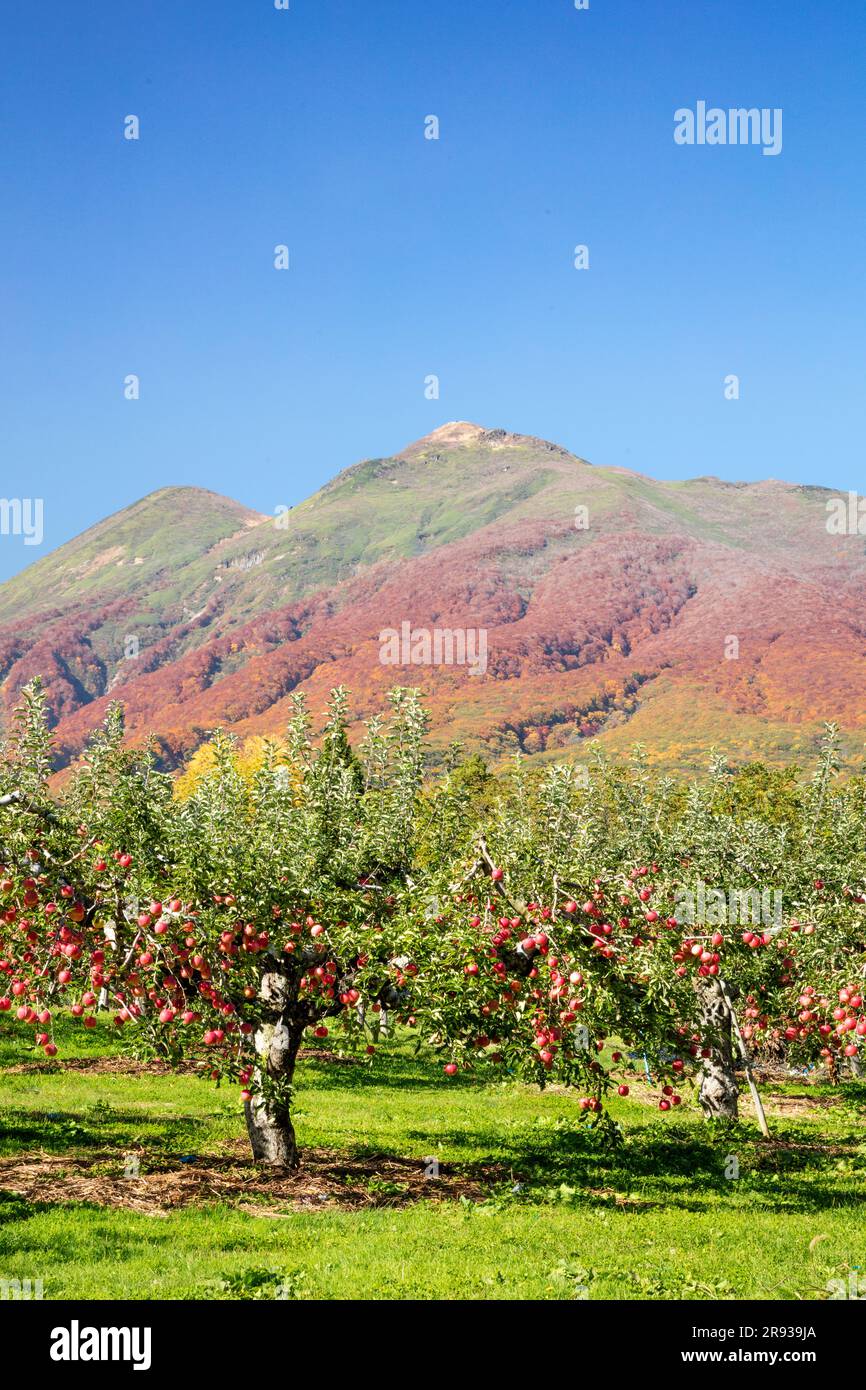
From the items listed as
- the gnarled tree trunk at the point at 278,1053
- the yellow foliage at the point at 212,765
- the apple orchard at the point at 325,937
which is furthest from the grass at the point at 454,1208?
the yellow foliage at the point at 212,765

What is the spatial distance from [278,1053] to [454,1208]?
3248 mm

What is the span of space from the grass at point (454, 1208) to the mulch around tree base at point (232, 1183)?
10 centimetres

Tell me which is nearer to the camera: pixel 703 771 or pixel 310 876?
pixel 310 876

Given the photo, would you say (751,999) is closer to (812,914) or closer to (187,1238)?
(812,914)

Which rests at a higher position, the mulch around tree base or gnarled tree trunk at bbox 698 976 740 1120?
the mulch around tree base

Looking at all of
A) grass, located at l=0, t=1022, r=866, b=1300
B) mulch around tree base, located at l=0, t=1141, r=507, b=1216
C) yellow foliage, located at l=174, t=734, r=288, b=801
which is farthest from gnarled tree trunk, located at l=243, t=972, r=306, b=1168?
yellow foliage, located at l=174, t=734, r=288, b=801

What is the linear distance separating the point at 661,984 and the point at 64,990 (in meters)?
6.95

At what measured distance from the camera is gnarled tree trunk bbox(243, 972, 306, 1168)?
14.3m

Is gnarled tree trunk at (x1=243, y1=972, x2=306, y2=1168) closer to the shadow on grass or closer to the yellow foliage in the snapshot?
the shadow on grass

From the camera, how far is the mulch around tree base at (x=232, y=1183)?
44.9 feet

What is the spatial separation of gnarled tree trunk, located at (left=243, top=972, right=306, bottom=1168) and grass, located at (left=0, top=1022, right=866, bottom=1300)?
27.0 inches

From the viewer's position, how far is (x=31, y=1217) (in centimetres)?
1233
